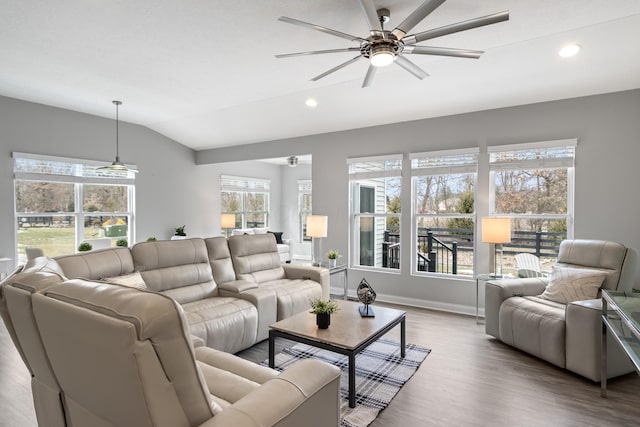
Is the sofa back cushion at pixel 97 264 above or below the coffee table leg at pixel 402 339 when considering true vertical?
above

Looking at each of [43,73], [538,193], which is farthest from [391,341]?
[43,73]

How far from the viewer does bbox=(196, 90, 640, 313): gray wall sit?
→ 12.2 feet

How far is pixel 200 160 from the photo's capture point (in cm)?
758

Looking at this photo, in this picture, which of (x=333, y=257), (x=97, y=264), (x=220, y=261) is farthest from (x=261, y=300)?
(x=333, y=257)

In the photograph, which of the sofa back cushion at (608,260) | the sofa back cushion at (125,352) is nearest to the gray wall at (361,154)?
the sofa back cushion at (608,260)

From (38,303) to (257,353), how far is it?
7.77 ft

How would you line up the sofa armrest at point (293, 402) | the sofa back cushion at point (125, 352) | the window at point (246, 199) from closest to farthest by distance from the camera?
the sofa back cushion at point (125, 352), the sofa armrest at point (293, 402), the window at point (246, 199)

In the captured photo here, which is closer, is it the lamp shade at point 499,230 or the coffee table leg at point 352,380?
the coffee table leg at point 352,380

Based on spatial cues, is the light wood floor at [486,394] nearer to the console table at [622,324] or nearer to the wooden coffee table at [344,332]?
the console table at [622,324]

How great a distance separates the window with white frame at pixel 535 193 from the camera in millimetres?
4062

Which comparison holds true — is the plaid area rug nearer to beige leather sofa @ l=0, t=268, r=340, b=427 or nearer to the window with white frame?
beige leather sofa @ l=0, t=268, r=340, b=427

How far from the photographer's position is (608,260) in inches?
124

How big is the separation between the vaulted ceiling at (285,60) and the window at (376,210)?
0.66 metres

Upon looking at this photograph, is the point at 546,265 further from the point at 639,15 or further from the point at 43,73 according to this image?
the point at 43,73
